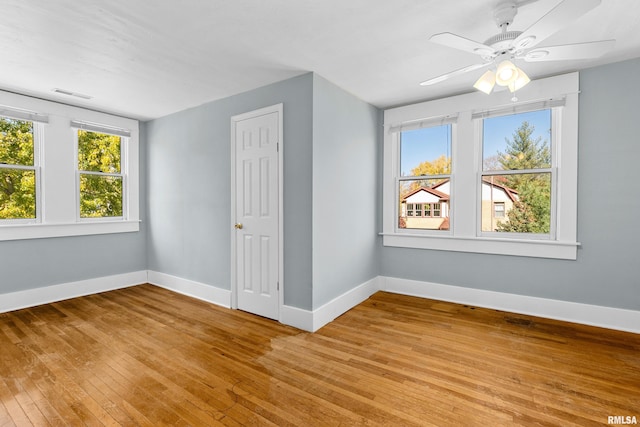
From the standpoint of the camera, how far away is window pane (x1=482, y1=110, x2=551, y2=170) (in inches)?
133

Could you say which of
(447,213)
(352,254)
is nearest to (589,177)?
(447,213)

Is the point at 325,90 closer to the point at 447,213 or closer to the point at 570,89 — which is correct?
the point at 447,213

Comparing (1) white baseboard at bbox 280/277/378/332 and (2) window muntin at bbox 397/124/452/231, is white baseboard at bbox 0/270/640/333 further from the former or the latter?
(2) window muntin at bbox 397/124/452/231

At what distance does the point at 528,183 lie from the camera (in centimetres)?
346

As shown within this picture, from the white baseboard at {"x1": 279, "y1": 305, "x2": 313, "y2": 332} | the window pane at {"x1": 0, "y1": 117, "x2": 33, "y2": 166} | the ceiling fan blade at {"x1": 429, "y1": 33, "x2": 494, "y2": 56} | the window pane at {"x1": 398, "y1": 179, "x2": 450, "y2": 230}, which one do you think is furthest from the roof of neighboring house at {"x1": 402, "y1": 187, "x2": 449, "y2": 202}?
the window pane at {"x1": 0, "y1": 117, "x2": 33, "y2": 166}

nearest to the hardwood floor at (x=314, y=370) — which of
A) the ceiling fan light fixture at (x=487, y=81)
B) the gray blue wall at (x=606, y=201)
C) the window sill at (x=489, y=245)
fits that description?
the gray blue wall at (x=606, y=201)

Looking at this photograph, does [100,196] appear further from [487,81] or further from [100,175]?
[487,81]

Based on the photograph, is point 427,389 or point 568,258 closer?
point 427,389

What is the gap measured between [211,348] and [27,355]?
5.04ft

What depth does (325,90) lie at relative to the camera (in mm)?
3207

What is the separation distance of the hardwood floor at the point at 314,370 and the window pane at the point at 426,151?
1.89 metres

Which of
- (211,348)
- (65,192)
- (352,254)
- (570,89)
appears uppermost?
(570,89)

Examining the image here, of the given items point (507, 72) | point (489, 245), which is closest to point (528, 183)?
point (489, 245)

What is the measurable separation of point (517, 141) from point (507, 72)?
1.85 metres
